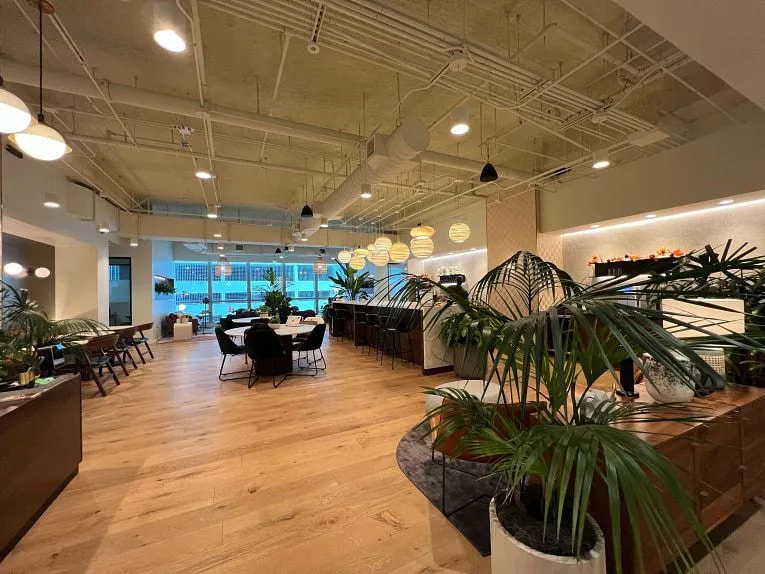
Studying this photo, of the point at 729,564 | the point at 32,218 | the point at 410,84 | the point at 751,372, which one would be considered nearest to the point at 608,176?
the point at 410,84

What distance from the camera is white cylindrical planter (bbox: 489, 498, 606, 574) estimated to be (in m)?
1.11

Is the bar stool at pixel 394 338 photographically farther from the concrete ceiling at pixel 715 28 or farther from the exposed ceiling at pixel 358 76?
the concrete ceiling at pixel 715 28

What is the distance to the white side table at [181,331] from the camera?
988cm

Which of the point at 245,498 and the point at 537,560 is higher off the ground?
the point at 537,560

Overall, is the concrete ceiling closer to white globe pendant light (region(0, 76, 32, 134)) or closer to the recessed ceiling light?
the recessed ceiling light

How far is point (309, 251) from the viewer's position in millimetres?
13984

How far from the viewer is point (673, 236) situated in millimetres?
5531

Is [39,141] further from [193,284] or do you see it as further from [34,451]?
[193,284]

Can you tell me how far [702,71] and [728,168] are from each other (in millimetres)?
1364

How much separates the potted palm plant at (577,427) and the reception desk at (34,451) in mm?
2500

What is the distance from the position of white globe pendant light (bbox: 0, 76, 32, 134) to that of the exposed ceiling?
1013mm

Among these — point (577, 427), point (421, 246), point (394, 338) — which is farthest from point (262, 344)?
point (577, 427)

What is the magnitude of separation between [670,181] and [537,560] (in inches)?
236

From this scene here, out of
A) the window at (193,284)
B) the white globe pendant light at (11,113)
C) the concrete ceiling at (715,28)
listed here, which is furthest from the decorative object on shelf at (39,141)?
the window at (193,284)
